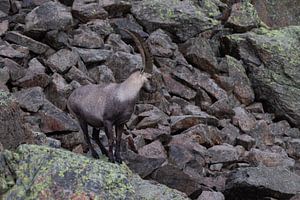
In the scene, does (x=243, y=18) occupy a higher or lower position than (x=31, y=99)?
lower

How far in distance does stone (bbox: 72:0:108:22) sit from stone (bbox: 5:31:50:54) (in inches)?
127

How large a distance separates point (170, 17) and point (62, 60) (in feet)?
21.3

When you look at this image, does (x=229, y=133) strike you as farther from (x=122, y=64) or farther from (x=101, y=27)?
(x=101, y=27)

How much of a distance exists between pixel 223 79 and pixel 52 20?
7.18 metres

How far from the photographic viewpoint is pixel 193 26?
965 inches

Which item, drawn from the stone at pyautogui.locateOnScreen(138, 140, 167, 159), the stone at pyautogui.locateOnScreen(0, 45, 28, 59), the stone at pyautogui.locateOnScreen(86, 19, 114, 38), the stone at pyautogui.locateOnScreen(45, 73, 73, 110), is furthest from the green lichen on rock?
the stone at pyautogui.locateOnScreen(86, 19, 114, 38)

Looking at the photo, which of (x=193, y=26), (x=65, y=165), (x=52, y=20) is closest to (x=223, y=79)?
(x=193, y=26)

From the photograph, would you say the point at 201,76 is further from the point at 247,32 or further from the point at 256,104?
the point at 247,32

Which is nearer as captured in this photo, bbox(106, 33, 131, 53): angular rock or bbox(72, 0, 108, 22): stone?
bbox(106, 33, 131, 53): angular rock

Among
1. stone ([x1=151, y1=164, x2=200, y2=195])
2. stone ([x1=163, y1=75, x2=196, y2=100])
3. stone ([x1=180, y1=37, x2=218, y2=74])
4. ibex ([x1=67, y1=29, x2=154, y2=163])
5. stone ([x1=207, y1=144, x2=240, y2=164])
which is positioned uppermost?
ibex ([x1=67, y1=29, x2=154, y2=163])

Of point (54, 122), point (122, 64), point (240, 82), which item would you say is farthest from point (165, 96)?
point (54, 122)

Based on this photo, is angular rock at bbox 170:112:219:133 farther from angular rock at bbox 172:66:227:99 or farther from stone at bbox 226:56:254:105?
stone at bbox 226:56:254:105

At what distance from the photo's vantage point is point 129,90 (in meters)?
11.8

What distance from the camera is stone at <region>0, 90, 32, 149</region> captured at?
37.7ft
